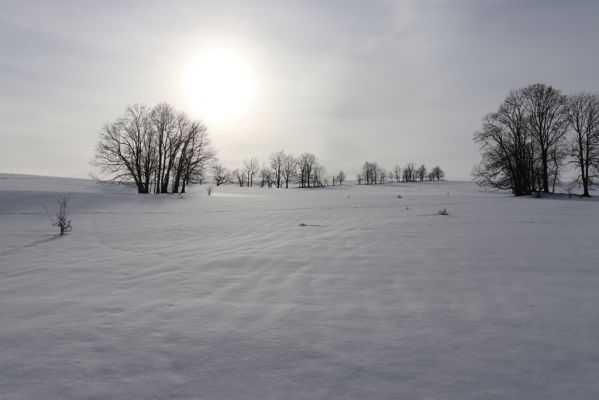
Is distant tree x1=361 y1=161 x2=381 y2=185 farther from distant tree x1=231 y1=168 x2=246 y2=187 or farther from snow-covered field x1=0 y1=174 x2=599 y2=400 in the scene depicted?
snow-covered field x1=0 y1=174 x2=599 y2=400

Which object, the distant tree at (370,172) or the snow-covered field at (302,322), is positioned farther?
the distant tree at (370,172)

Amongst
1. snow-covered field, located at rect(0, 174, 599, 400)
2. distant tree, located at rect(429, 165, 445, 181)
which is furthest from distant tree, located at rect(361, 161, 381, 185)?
snow-covered field, located at rect(0, 174, 599, 400)

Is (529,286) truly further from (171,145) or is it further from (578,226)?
(171,145)

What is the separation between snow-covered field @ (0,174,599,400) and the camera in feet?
6.64

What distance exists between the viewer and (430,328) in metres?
2.79

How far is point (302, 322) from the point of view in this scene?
2.92 m

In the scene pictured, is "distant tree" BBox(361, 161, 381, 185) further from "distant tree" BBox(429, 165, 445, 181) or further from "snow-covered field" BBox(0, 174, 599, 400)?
"snow-covered field" BBox(0, 174, 599, 400)

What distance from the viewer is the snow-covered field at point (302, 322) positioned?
2.02 meters

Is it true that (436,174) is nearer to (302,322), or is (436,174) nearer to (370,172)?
(370,172)

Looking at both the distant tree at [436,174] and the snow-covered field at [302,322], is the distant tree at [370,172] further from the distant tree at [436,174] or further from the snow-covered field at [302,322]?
the snow-covered field at [302,322]

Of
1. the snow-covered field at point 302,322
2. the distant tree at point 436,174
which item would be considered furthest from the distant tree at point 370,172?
the snow-covered field at point 302,322

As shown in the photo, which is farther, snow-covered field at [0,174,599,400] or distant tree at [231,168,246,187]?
distant tree at [231,168,246,187]

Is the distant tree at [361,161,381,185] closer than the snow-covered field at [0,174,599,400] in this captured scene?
No

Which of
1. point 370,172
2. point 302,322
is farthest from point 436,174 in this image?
point 302,322
